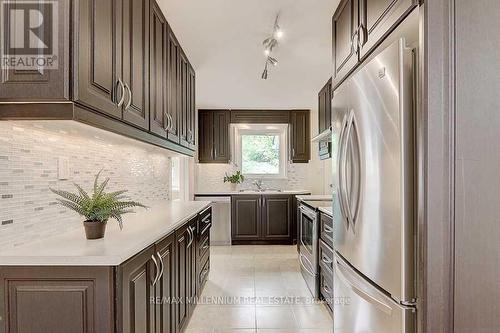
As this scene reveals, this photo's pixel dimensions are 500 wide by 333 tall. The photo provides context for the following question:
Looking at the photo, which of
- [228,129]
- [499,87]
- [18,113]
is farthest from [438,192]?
[228,129]

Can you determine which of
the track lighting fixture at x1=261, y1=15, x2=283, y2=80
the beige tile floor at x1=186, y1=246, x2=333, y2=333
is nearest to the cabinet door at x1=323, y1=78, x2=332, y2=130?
the track lighting fixture at x1=261, y1=15, x2=283, y2=80

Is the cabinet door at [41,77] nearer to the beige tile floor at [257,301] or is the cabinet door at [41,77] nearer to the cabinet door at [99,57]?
the cabinet door at [99,57]

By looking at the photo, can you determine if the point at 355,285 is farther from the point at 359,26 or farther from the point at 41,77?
the point at 41,77

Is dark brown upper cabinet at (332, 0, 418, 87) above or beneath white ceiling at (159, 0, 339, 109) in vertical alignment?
beneath

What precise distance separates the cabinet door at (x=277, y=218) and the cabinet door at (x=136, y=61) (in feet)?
12.4

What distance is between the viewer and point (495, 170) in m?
1.11

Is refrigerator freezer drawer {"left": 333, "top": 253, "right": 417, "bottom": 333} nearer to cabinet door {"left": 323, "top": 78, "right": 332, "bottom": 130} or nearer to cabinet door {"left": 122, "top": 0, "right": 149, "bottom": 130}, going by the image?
cabinet door {"left": 122, "top": 0, "right": 149, "bottom": 130}

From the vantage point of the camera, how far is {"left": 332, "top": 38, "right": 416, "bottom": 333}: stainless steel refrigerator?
45.5 inches

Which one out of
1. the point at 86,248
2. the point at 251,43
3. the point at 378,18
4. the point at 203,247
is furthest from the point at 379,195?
the point at 203,247

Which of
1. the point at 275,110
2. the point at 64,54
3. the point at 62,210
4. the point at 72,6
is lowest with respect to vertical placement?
the point at 62,210

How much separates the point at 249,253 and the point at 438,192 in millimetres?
3975

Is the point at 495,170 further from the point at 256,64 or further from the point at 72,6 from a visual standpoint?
the point at 256,64

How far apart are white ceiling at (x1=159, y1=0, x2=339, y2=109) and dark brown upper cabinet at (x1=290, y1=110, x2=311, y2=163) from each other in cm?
107

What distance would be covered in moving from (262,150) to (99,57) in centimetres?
476
